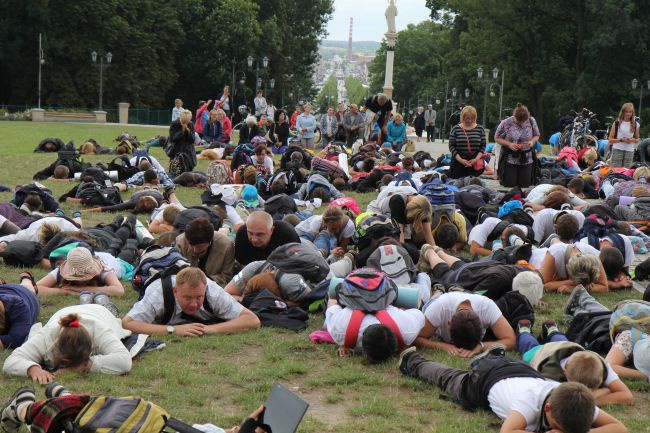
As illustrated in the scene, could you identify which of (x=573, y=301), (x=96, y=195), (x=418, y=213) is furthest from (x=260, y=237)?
(x=96, y=195)

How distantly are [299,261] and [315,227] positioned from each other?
5.86ft

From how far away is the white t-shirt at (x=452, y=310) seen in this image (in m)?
7.01

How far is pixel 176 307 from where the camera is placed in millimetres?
7398

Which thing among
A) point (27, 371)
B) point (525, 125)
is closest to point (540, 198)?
point (525, 125)

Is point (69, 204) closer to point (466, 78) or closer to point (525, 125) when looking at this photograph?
point (525, 125)

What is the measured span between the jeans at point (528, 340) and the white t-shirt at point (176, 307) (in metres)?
2.29

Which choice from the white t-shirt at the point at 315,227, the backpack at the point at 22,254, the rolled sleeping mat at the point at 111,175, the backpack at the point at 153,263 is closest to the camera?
the backpack at the point at 153,263

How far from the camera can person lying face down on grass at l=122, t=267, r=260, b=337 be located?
→ 7062 millimetres

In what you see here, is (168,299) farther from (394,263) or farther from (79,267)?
(394,263)

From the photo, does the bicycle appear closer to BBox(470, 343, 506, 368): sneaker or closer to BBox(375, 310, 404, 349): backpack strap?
BBox(375, 310, 404, 349): backpack strap

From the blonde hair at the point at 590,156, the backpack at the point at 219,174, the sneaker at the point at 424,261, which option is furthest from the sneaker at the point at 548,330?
the blonde hair at the point at 590,156

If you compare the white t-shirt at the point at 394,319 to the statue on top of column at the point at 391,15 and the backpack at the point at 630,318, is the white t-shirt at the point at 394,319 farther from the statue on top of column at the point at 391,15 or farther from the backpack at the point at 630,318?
the statue on top of column at the point at 391,15

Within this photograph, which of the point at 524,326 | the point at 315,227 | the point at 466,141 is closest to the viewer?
the point at 524,326

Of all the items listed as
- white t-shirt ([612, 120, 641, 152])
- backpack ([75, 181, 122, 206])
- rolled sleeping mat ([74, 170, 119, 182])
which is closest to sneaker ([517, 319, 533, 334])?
backpack ([75, 181, 122, 206])
